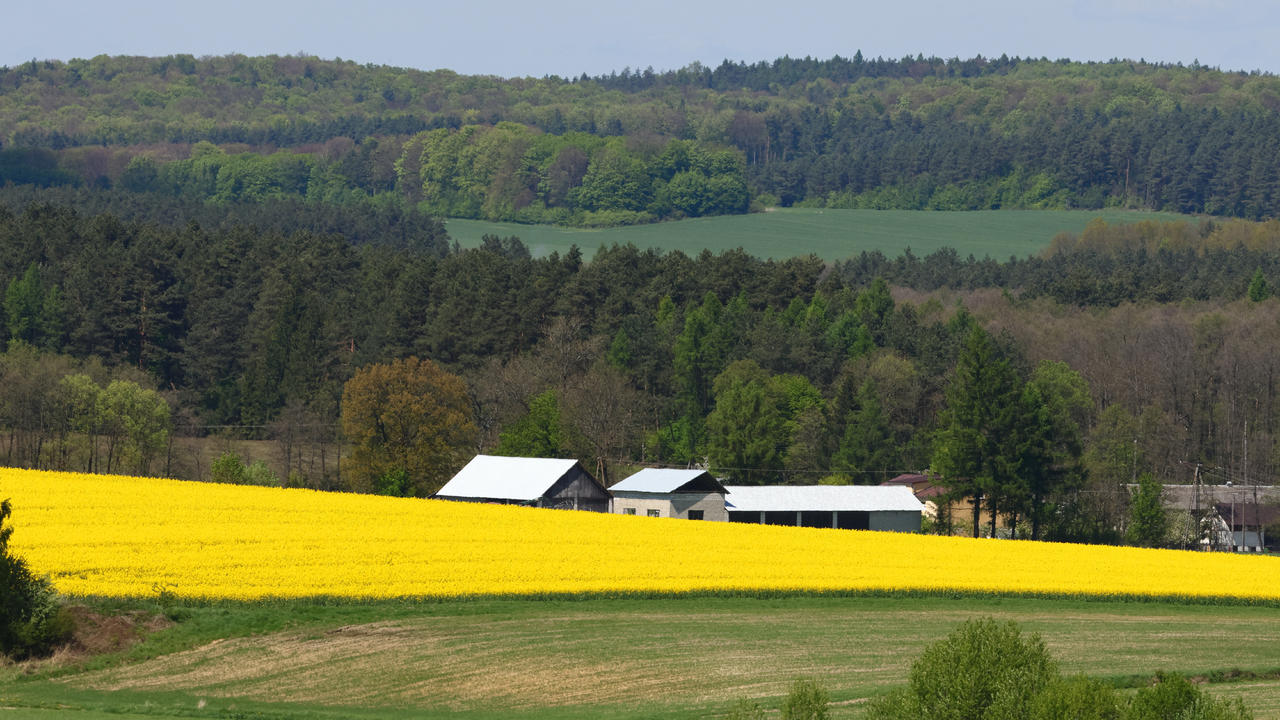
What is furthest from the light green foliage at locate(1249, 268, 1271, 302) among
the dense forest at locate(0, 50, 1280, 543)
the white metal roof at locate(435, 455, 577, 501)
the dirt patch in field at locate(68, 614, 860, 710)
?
the dirt patch in field at locate(68, 614, 860, 710)

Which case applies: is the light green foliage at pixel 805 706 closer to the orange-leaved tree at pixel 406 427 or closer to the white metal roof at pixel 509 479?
the white metal roof at pixel 509 479

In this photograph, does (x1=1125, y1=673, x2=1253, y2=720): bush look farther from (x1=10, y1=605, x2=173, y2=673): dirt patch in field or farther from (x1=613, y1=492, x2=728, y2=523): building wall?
(x1=613, y1=492, x2=728, y2=523): building wall

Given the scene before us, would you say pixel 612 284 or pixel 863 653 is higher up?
pixel 612 284

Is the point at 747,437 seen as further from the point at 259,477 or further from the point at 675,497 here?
the point at 259,477

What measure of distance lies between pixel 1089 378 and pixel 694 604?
76.1 metres

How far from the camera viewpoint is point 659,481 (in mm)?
77812

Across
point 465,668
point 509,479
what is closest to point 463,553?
point 465,668

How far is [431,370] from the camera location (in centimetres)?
9681

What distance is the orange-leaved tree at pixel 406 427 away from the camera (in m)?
92.6

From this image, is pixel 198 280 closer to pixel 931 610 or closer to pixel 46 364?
pixel 46 364

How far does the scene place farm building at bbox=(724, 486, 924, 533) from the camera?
78.9 meters

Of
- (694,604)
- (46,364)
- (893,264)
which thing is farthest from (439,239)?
(694,604)

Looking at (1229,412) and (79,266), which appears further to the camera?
(79,266)

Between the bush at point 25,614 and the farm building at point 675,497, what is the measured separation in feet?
129
